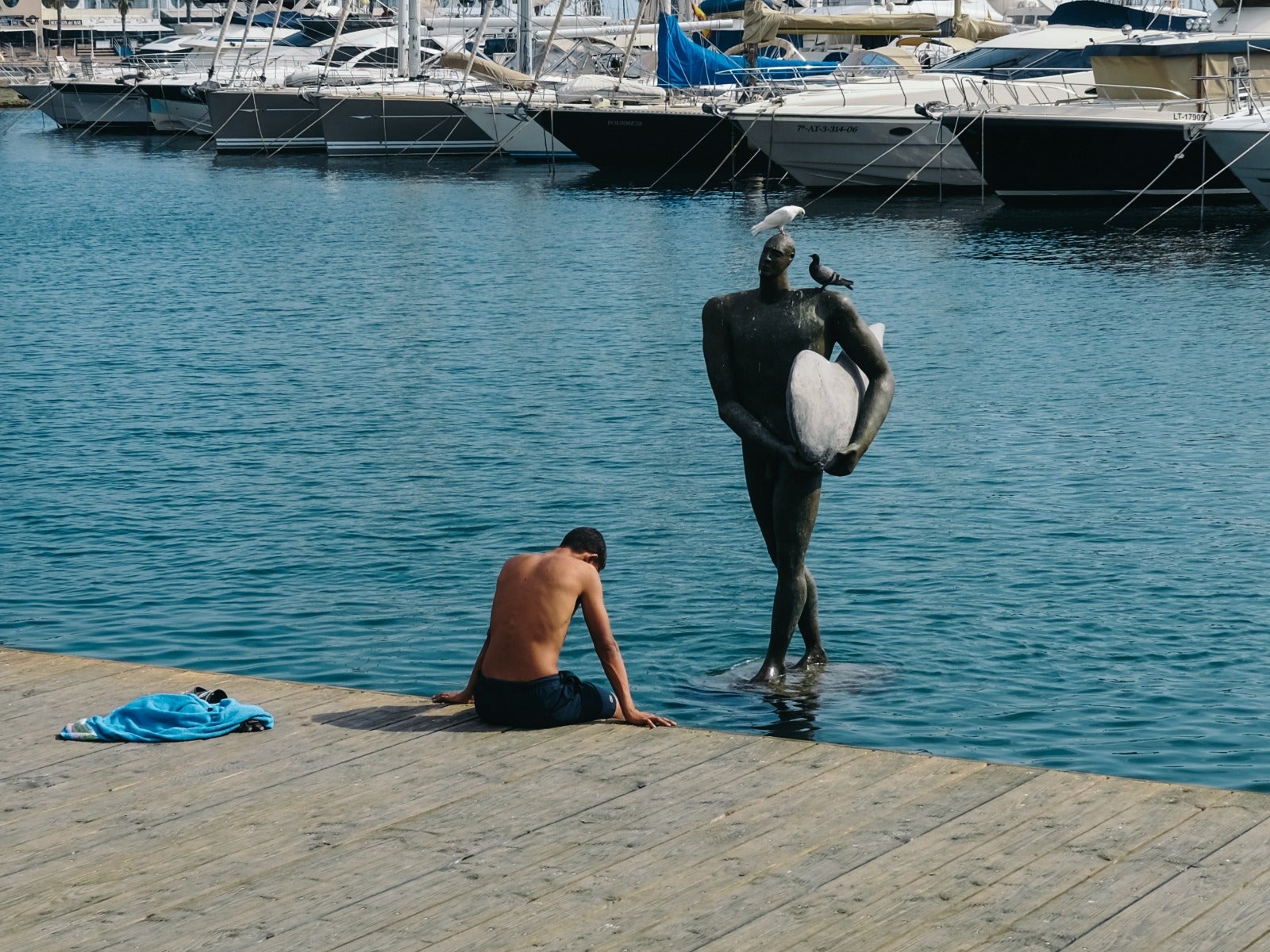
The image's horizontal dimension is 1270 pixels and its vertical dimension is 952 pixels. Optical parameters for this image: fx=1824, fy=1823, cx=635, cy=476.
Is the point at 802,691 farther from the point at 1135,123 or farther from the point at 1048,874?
the point at 1135,123

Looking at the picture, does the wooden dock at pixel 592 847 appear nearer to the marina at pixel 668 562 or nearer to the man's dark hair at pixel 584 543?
the marina at pixel 668 562

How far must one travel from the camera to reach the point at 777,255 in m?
8.95

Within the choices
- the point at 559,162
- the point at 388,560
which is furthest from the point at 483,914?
the point at 559,162

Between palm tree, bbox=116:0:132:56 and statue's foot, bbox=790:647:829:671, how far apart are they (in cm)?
13251

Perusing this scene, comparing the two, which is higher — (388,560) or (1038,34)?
(1038,34)

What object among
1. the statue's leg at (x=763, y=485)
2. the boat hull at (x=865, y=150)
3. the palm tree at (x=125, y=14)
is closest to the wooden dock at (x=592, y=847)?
the statue's leg at (x=763, y=485)

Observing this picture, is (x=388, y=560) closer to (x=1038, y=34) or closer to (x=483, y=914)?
(x=483, y=914)

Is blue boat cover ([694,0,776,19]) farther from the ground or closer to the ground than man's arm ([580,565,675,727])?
farther from the ground

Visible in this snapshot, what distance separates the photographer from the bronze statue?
9086 mm

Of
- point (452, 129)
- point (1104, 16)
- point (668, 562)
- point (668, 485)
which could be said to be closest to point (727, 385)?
point (668, 562)

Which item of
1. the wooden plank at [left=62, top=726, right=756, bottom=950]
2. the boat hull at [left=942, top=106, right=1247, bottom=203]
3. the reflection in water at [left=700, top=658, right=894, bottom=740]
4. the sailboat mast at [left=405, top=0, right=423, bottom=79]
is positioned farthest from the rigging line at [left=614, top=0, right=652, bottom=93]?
the wooden plank at [left=62, top=726, right=756, bottom=950]

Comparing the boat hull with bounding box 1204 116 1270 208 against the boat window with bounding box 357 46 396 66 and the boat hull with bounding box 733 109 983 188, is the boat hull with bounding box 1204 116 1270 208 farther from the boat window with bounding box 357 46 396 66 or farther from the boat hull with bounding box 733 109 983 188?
the boat window with bounding box 357 46 396 66

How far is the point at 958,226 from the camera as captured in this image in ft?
133

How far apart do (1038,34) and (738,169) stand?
926 centimetres
